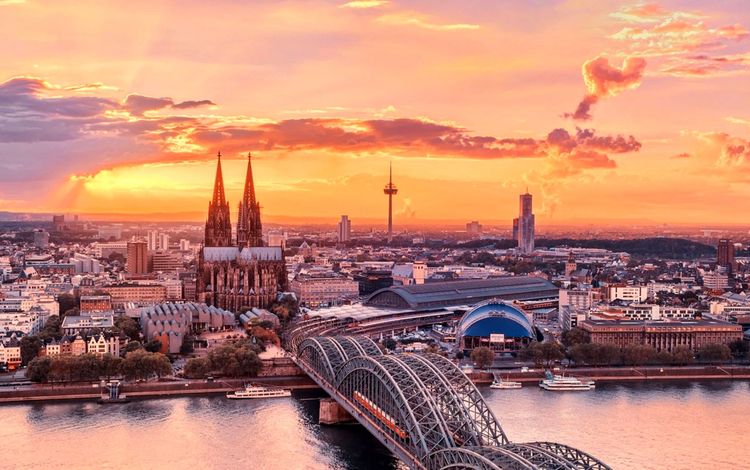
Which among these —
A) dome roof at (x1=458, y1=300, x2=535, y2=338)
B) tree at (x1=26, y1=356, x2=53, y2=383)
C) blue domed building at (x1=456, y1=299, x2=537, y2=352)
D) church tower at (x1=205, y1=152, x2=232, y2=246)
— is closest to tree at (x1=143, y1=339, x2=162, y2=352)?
→ tree at (x1=26, y1=356, x2=53, y2=383)

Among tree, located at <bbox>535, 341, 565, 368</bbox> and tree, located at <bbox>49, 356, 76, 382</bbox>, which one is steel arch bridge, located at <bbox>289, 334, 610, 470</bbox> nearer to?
tree, located at <bbox>49, 356, 76, 382</bbox>

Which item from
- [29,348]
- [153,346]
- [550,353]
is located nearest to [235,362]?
[153,346]

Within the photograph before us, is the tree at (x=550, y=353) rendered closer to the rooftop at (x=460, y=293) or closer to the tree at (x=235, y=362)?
the tree at (x=235, y=362)

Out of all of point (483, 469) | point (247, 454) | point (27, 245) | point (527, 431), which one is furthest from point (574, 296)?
point (27, 245)

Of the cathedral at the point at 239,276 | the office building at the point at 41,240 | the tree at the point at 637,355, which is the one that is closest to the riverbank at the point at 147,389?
the tree at the point at 637,355

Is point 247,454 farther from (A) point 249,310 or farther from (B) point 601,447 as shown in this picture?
(A) point 249,310

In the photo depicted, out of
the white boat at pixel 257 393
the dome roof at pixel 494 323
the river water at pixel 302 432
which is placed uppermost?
the dome roof at pixel 494 323
